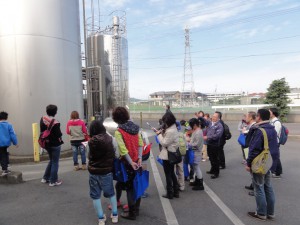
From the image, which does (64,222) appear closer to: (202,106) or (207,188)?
(207,188)

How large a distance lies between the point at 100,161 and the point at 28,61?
18.9ft

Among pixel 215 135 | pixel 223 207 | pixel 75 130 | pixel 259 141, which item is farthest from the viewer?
pixel 75 130

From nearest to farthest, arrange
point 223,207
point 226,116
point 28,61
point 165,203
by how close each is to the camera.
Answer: point 223,207
point 165,203
point 28,61
point 226,116

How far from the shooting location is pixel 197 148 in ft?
18.5

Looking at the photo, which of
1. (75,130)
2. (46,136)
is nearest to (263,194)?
(46,136)

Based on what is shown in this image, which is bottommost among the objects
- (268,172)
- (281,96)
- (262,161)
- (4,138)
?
(268,172)

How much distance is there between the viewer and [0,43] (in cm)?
812

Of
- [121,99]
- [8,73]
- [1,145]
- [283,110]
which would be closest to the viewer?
[1,145]

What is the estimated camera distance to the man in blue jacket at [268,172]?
3941 mm

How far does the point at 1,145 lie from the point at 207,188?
15.8ft

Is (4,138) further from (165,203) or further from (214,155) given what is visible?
(214,155)

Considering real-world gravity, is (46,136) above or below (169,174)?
above

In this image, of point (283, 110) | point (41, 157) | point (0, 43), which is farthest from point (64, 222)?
point (283, 110)

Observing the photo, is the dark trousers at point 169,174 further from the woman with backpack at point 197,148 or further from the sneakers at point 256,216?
the sneakers at point 256,216
